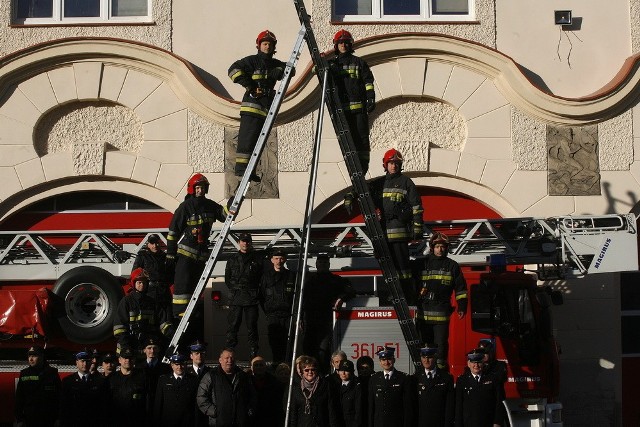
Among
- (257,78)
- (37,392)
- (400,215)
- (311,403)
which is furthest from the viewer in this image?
(400,215)

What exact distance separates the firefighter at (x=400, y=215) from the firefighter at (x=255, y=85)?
1288 millimetres

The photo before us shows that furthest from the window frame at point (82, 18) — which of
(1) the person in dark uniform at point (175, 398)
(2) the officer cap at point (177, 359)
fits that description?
(1) the person in dark uniform at point (175, 398)

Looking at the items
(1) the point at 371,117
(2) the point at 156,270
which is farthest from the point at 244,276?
(1) the point at 371,117

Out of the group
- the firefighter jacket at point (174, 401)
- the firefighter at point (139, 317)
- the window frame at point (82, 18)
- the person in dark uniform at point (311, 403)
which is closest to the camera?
the person in dark uniform at point (311, 403)

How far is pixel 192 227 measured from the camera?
1466 cm

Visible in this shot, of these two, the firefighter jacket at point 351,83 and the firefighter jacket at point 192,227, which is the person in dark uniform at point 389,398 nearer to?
the firefighter jacket at point 192,227

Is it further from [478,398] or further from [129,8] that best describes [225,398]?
[129,8]

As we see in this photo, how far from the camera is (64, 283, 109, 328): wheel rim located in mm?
15570

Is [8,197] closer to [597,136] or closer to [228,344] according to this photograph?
[228,344]

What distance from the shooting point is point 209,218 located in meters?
14.7

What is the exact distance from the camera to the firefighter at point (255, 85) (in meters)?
14.3

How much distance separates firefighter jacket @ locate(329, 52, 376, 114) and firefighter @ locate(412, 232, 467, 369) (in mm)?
1829

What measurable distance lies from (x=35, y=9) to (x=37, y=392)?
290 inches

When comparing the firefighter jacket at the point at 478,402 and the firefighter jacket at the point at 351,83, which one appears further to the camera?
the firefighter jacket at the point at 351,83
